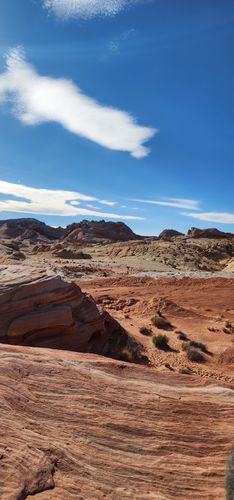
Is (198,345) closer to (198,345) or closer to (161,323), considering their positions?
(198,345)

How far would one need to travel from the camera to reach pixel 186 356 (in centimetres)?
1808

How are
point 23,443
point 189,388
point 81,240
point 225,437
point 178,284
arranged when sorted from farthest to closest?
point 81,240 → point 178,284 → point 189,388 → point 225,437 → point 23,443

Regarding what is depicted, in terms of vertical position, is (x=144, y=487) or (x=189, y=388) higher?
(x=189, y=388)

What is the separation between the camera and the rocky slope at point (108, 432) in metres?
5.79

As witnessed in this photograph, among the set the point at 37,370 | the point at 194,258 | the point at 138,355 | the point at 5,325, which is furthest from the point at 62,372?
the point at 194,258

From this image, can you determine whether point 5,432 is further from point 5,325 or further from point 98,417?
point 5,325

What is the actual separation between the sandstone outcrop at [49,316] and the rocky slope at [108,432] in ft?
18.6

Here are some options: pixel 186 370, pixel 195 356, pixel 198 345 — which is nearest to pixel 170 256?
pixel 198 345

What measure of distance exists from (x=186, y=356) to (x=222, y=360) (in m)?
1.47

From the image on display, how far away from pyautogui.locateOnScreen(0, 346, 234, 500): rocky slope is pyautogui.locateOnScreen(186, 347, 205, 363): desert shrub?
880 cm

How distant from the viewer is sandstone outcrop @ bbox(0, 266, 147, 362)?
14953 mm

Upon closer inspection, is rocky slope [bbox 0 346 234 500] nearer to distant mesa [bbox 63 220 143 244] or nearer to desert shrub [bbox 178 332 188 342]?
desert shrub [bbox 178 332 188 342]

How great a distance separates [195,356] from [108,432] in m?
11.5

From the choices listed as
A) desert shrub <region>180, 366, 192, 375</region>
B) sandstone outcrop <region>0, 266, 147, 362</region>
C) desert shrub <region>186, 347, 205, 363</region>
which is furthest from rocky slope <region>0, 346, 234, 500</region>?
desert shrub <region>186, 347, 205, 363</region>
